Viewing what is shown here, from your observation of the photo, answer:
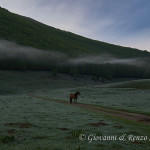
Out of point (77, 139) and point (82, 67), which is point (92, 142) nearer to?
point (77, 139)

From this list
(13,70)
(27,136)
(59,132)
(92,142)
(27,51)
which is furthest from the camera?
(27,51)

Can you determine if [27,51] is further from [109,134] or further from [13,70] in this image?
[109,134]

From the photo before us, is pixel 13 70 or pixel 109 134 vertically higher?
pixel 13 70

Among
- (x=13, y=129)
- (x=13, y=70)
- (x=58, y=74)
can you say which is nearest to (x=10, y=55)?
(x=13, y=70)

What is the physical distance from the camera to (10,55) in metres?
177

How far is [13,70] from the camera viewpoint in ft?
537

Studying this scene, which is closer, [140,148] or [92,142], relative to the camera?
[140,148]

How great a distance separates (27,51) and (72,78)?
51.6 m

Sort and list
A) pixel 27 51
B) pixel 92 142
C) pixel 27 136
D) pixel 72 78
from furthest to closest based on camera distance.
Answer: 1. pixel 27 51
2. pixel 72 78
3. pixel 27 136
4. pixel 92 142

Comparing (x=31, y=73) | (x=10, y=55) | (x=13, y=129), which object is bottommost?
(x=13, y=129)

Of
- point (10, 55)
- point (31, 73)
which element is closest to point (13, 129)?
point (31, 73)

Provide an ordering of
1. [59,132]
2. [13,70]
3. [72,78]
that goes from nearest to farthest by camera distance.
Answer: [59,132]
[13,70]
[72,78]

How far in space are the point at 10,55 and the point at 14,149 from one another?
17292 centimetres

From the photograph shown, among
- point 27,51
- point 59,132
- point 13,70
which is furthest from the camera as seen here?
point 27,51
